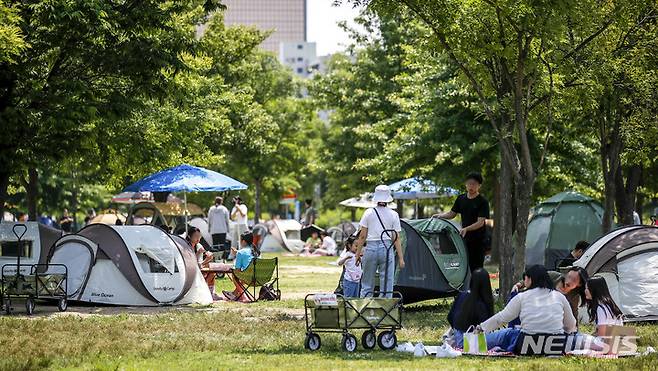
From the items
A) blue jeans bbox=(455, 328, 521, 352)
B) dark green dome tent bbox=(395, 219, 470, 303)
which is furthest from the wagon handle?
blue jeans bbox=(455, 328, 521, 352)

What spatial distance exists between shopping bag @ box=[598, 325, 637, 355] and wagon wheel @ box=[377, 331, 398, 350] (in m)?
2.22

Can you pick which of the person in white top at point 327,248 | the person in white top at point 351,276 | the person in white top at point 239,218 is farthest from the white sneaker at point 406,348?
the person in white top at point 327,248

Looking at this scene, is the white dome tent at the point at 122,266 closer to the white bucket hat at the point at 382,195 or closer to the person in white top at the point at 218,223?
the white bucket hat at the point at 382,195

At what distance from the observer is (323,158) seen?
153 feet

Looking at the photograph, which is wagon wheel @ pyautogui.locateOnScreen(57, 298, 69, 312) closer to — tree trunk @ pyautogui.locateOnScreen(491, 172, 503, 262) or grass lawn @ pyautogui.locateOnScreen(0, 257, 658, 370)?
grass lawn @ pyautogui.locateOnScreen(0, 257, 658, 370)

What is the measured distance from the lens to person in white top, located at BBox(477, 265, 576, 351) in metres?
11.4

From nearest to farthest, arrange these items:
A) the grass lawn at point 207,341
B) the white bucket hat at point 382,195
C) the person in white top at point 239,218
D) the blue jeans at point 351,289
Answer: the grass lawn at point 207,341
the white bucket hat at point 382,195
the blue jeans at point 351,289
the person in white top at point 239,218

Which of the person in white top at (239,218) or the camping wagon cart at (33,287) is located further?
the person in white top at (239,218)

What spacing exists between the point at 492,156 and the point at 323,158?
18.9 metres

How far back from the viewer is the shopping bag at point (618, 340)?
1147cm

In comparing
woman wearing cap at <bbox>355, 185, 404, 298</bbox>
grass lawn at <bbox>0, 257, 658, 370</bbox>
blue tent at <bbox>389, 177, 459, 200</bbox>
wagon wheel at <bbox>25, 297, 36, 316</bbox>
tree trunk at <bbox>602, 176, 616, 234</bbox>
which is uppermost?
blue tent at <bbox>389, 177, 459, 200</bbox>

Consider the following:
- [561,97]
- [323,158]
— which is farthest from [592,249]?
[323,158]

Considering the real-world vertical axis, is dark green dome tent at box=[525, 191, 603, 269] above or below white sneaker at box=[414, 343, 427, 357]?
above

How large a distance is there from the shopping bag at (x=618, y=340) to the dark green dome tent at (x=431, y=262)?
5.26 meters
